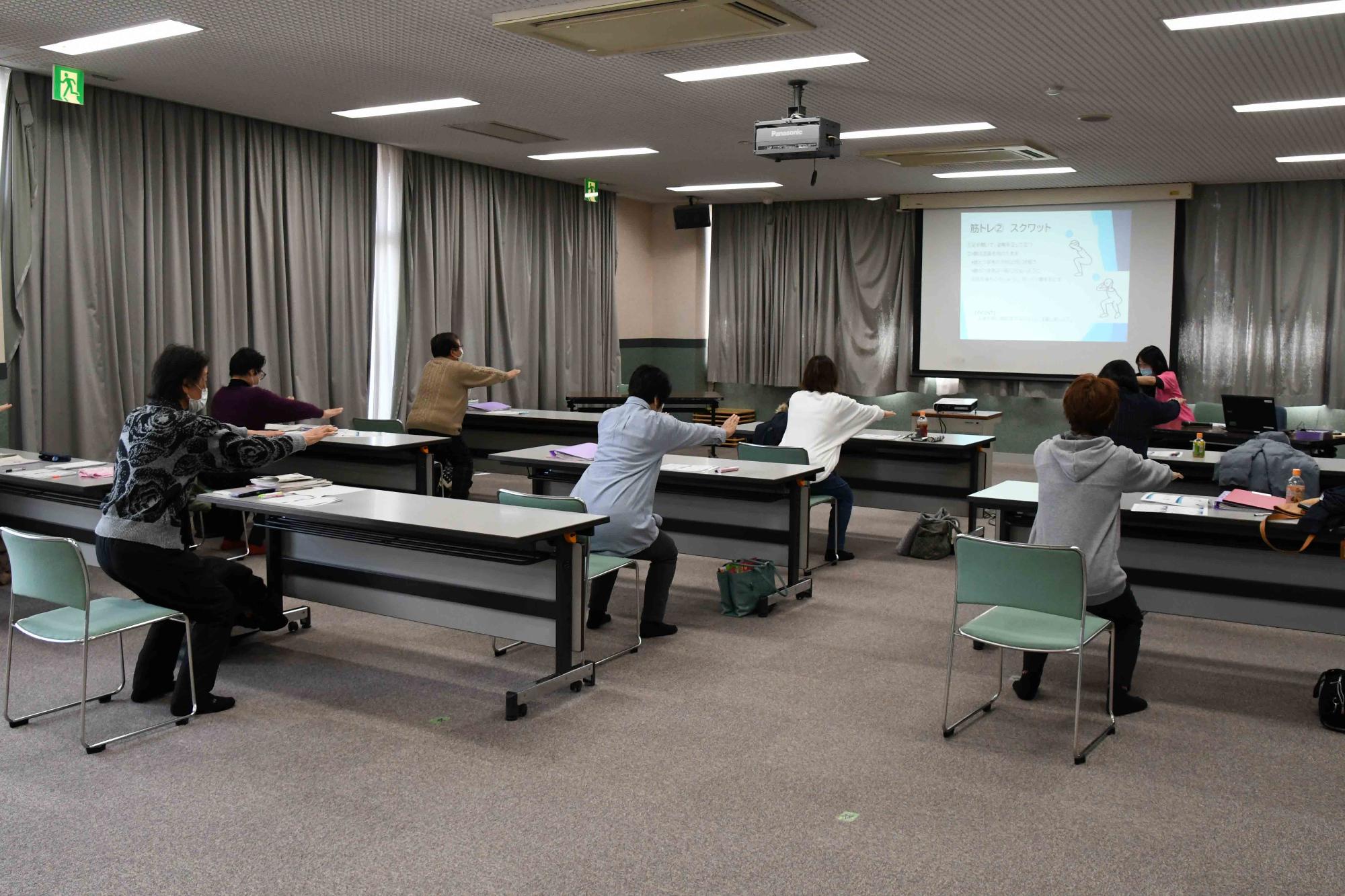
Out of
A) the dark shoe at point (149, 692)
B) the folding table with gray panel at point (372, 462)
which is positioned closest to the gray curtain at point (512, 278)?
the folding table with gray panel at point (372, 462)

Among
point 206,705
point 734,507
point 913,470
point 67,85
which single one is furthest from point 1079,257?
point 206,705

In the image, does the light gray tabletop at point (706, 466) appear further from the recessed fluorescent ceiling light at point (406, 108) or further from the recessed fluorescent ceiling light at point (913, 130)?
the recessed fluorescent ceiling light at point (913, 130)

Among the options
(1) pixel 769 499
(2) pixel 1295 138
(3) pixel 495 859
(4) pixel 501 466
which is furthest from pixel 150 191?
(2) pixel 1295 138

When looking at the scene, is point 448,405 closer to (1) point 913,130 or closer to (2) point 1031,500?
(1) point 913,130

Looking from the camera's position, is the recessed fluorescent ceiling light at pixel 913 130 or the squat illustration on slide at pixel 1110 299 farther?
the squat illustration on slide at pixel 1110 299

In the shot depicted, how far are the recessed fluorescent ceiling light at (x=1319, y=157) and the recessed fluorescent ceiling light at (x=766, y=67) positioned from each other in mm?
4535

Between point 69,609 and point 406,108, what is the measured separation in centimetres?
430

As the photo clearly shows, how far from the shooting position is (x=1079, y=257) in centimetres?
1017

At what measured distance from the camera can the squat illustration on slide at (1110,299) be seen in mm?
10062

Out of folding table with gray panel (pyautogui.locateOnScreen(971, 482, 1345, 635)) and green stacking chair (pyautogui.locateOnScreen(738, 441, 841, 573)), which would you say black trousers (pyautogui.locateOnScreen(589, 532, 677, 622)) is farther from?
folding table with gray panel (pyautogui.locateOnScreen(971, 482, 1345, 635))

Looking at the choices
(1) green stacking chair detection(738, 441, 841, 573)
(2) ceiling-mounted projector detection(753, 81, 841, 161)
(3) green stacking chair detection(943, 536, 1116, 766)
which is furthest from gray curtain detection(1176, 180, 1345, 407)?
(3) green stacking chair detection(943, 536, 1116, 766)

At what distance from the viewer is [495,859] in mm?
2773

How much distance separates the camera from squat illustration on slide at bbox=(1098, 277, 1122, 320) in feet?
33.0

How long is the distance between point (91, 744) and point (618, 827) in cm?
181
